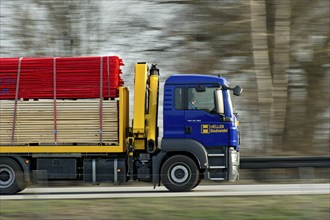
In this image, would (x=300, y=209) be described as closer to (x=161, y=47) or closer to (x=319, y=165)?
(x=319, y=165)

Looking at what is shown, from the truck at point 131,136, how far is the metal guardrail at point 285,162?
2.59 meters

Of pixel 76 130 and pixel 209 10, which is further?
pixel 209 10

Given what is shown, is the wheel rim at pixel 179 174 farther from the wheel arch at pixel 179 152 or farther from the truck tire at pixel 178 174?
the wheel arch at pixel 179 152

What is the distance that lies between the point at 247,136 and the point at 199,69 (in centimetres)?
265

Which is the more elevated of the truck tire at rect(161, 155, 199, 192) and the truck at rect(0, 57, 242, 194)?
the truck at rect(0, 57, 242, 194)

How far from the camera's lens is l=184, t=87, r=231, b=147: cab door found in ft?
51.0

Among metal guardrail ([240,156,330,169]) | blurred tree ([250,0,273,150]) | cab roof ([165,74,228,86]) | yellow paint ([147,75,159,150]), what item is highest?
blurred tree ([250,0,273,150])

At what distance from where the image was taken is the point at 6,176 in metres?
16.0

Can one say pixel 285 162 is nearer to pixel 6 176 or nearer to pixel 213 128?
pixel 213 128

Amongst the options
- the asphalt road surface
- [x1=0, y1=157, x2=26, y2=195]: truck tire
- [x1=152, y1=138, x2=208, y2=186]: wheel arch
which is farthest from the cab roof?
[x1=0, y1=157, x2=26, y2=195]: truck tire

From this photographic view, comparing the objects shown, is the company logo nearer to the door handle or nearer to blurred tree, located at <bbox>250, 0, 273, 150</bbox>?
Answer: the door handle

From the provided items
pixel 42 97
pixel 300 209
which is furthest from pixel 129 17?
pixel 300 209

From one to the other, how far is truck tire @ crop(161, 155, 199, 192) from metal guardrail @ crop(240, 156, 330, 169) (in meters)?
2.99

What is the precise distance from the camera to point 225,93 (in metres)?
15.6
